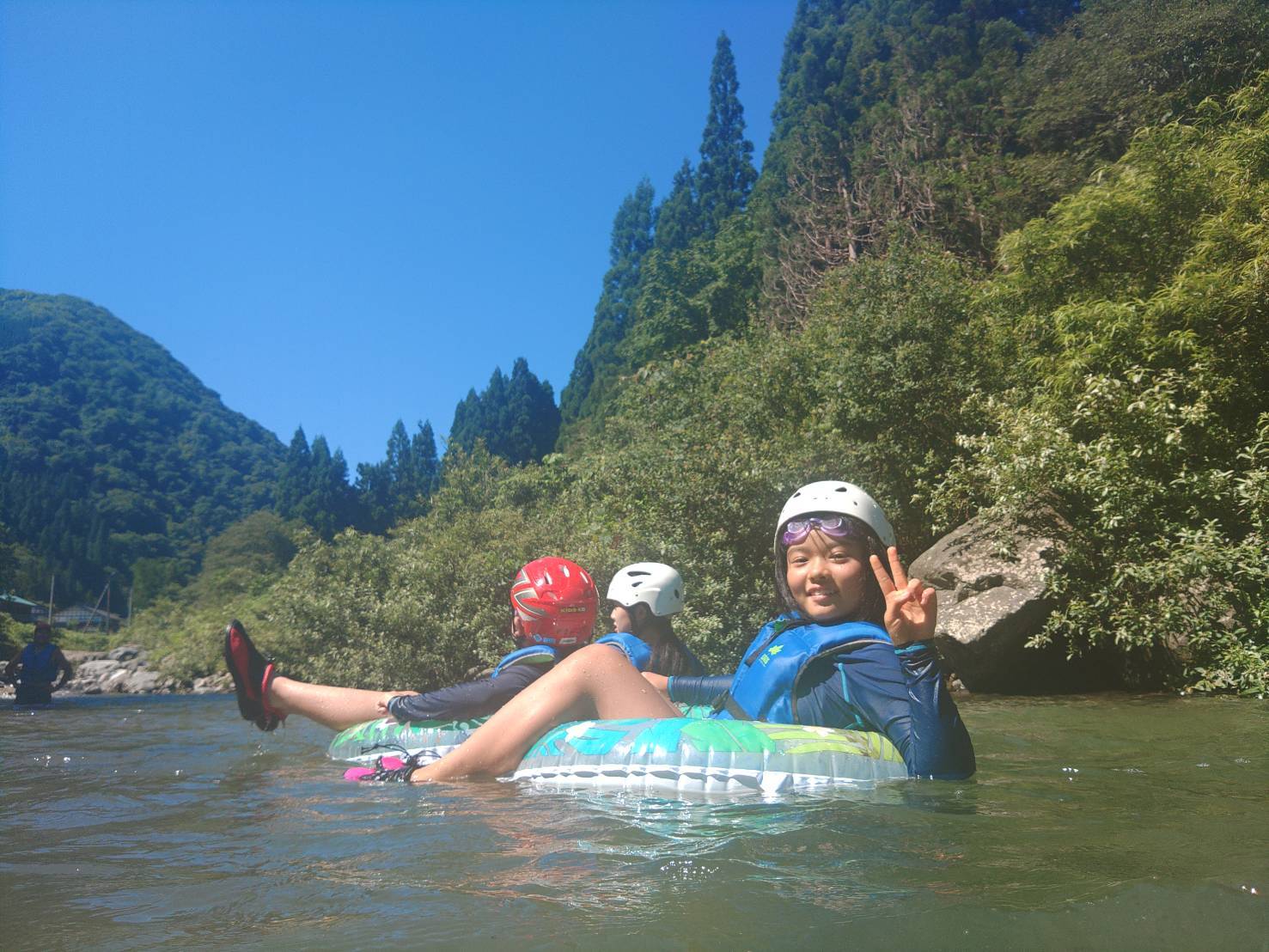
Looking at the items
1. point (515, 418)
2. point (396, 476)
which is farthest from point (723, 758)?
point (396, 476)

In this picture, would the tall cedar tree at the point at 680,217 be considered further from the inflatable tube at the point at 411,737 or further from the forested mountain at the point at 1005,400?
the inflatable tube at the point at 411,737

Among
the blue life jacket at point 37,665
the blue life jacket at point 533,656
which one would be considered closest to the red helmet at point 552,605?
the blue life jacket at point 533,656

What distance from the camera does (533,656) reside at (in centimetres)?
474

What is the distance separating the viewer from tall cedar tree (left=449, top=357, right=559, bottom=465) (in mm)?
54844

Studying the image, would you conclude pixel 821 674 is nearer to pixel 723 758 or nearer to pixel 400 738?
pixel 723 758

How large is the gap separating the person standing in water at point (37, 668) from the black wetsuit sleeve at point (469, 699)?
977 centimetres

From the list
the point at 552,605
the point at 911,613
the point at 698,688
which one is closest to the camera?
the point at 911,613

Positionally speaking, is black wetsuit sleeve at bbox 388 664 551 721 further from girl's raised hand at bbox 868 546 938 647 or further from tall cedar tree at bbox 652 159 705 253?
tall cedar tree at bbox 652 159 705 253

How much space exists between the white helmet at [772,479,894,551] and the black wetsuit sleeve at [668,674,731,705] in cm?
114

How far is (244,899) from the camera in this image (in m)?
2.00

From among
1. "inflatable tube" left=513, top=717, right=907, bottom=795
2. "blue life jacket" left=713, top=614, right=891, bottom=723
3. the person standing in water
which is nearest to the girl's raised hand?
"blue life jacket" left=713, top=614, right=891, bottom=723

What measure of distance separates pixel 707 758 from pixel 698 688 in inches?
53.4

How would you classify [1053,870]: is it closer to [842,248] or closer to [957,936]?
[957,936]

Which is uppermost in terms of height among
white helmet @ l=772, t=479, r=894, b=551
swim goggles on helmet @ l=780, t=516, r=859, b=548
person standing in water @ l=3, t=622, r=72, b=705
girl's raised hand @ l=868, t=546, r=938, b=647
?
white helmet @ l=772, t=479, r=894, b=551
